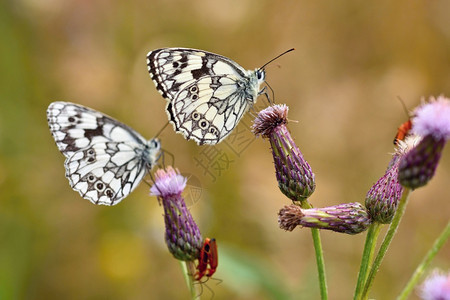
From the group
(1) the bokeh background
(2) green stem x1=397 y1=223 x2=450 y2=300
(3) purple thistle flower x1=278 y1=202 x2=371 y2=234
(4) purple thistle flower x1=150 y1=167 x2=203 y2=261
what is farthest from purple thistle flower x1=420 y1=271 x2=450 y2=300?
(1) the bokeh background

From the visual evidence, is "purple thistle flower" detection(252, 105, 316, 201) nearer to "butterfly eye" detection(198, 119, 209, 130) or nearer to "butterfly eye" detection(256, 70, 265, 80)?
"butterfly eye" detection(198, 119, 209, 130)

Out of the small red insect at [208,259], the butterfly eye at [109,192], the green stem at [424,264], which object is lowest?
the green stem at [424,264]

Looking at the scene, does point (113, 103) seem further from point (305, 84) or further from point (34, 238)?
point (305, 84)

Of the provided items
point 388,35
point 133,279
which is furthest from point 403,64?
point 133,279

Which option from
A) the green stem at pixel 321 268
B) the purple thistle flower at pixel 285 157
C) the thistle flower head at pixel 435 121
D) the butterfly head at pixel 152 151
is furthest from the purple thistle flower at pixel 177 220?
the thistle flower head at pixel 435 121

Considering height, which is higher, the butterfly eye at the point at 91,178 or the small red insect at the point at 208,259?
the butterfly eye at the point at 91,178

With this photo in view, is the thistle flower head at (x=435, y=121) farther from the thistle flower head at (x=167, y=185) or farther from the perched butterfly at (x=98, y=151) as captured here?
the perched butterfly at (x=98, y=151)
